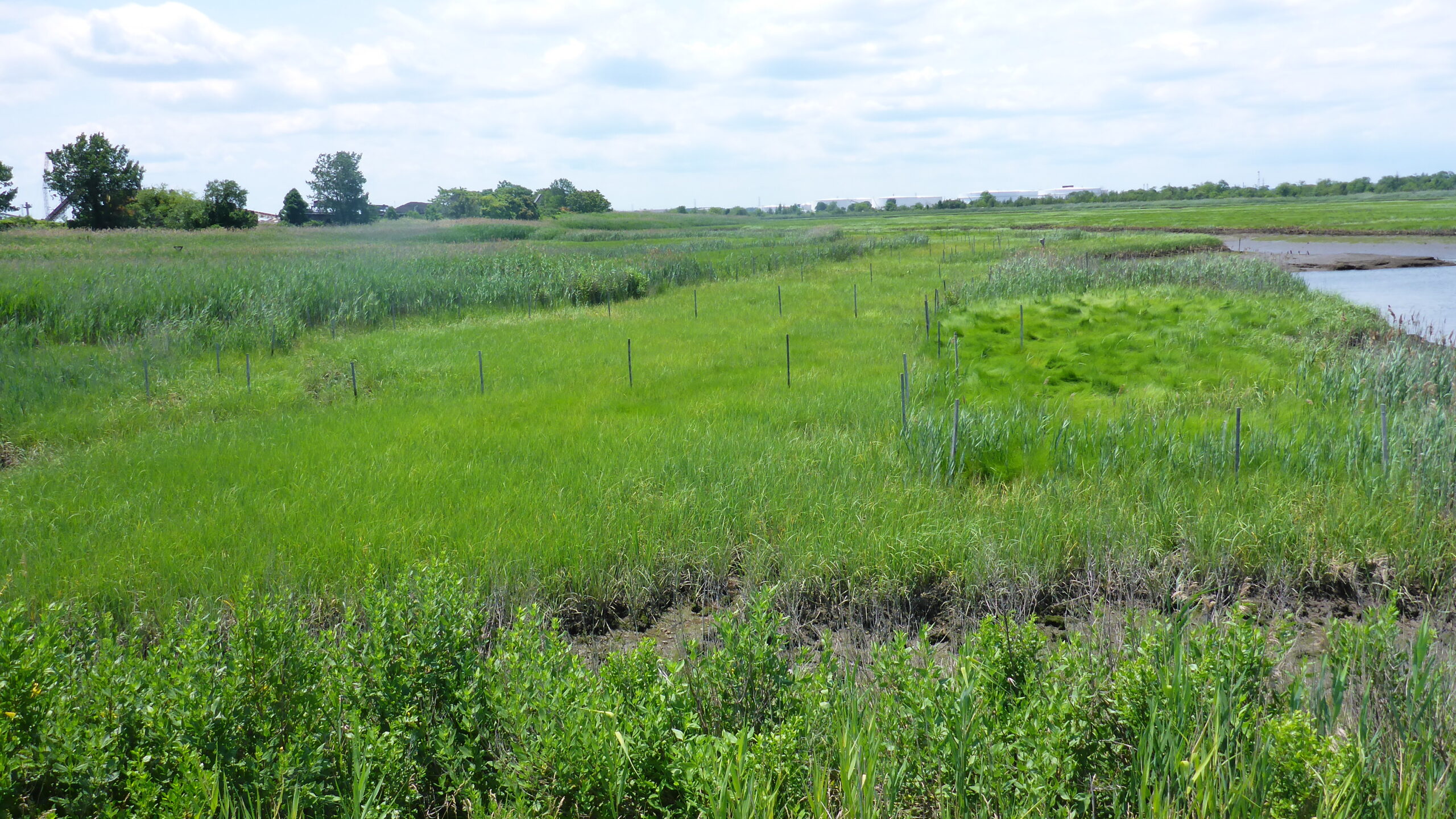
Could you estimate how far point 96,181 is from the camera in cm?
5634

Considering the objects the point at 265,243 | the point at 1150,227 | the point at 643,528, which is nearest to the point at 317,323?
the point at 643,528

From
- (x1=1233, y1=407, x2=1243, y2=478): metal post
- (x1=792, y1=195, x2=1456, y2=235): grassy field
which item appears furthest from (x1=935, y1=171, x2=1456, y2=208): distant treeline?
(x1=1233, y1=407, x2=1243, y2=478): metal post

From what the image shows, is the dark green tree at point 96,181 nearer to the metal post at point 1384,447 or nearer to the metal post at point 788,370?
the metal post at point 788,370

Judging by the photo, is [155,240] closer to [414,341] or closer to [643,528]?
[414,341]

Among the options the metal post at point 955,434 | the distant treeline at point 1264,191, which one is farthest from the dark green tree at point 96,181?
the distant treeline at point 1264,191

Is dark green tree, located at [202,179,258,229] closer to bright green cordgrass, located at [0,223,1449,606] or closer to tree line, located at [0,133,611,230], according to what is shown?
tree line, located at [0,133,611,230]

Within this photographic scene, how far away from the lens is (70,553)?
6227mm

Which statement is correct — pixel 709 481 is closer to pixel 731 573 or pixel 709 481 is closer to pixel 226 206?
pixel 731 573

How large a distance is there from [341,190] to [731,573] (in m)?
71.4

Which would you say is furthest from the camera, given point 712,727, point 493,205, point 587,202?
point 587,202

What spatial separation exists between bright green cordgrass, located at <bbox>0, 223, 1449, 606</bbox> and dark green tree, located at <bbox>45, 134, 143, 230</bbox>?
55170 millimetres

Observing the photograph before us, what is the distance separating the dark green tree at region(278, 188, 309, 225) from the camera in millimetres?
65625

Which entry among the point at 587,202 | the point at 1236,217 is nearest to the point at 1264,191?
the point at 1236,217

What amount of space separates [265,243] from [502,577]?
41679 mm
